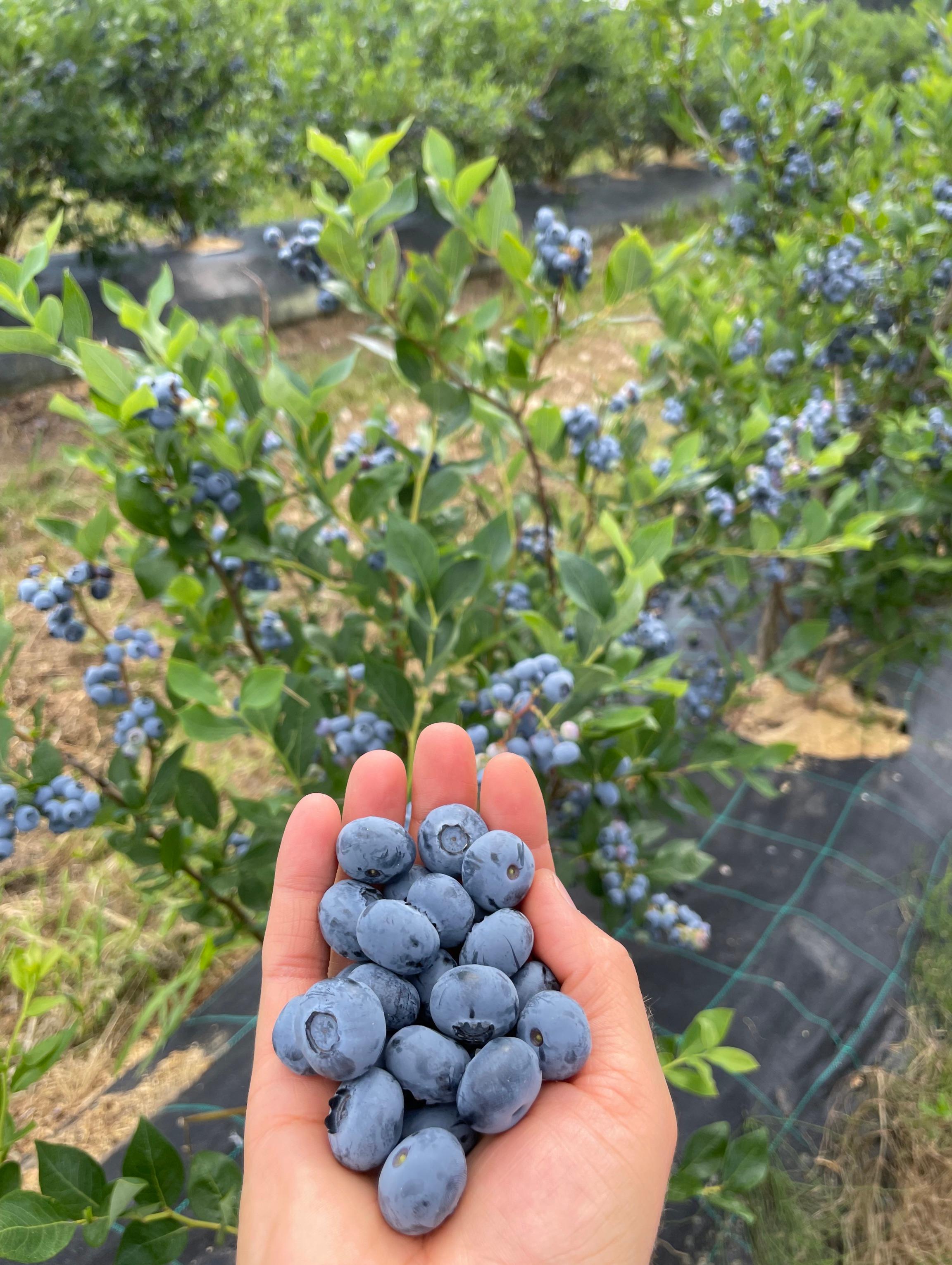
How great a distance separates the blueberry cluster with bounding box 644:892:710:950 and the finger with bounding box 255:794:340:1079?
2.15ft

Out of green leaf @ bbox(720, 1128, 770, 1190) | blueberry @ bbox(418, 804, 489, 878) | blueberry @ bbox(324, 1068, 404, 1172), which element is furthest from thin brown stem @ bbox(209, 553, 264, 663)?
green leaf @ bbox(720, 1128, 770, 1190)

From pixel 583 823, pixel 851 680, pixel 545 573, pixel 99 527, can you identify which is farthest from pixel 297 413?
pixel 851 680

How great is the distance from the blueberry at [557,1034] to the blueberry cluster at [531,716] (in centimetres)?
30

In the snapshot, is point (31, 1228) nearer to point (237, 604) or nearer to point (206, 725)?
point (206, 725)

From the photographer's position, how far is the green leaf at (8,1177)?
0.83 m

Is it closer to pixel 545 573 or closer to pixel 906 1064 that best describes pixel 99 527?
pixel 545 573

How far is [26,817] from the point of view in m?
1.04

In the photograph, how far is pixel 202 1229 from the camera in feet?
4.56

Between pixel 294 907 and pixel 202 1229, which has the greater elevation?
pixel 294 907

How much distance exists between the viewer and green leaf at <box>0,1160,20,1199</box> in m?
0.83

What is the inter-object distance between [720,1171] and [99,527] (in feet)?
4.17

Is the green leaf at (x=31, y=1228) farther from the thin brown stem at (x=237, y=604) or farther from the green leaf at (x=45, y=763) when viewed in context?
the thin brown stem at (x=237, y=604)

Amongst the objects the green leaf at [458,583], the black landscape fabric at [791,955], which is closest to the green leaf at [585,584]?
the green leaf at [458,583]

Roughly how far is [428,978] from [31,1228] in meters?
0.44
